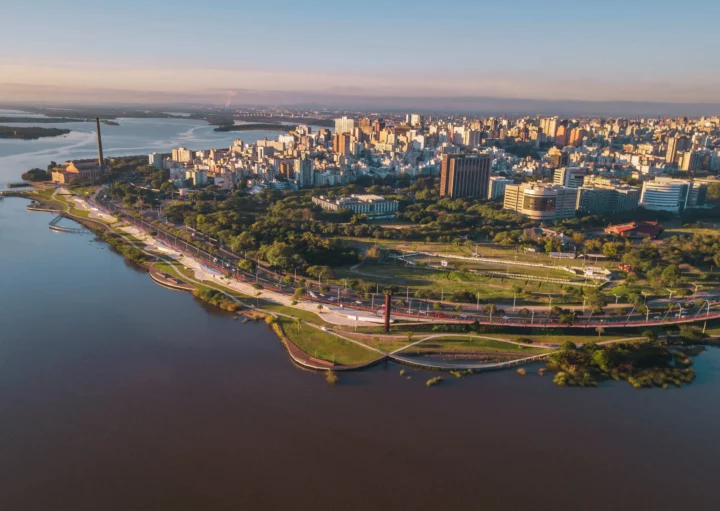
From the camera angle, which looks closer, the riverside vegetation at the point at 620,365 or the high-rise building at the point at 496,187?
the riverside vegetation at the point at 620,365

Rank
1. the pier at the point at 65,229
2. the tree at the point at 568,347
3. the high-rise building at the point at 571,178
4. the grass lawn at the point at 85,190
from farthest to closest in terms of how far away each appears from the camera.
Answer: the high-rise building at the point at 571,178 → the grass lawn at the point at 85,190 → the pier at the point at 65,229 → the tree at the point at 568,347

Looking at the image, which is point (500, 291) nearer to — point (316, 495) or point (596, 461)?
point (596, 461)

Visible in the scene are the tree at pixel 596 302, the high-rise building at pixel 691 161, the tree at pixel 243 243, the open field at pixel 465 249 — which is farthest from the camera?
the high-rise building at pixel 691 161

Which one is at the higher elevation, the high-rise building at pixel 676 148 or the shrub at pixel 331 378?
the high-rise building at pixel 676 148

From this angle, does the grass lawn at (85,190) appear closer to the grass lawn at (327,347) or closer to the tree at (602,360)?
the grass lawn at (327,347)

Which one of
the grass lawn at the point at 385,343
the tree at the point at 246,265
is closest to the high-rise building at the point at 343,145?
the tree at the point at 246,265

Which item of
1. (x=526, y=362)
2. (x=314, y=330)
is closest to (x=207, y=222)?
(x=314, y=330)

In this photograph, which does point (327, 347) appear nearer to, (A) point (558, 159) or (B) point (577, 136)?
(A) point (558, 159)

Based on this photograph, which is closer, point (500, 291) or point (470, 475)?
point (470, 475)
